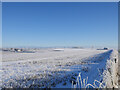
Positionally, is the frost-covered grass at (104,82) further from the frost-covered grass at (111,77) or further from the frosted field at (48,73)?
the frosted field at (48,73)

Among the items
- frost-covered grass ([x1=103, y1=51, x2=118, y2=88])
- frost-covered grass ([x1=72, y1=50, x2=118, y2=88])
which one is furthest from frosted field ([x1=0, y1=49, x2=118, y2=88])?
frost-covered grass ([x1=103, y1=51, x2=118, y2=88])

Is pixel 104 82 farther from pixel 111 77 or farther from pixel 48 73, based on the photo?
pixel 48 73

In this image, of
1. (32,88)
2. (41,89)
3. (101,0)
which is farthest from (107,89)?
(101,0)

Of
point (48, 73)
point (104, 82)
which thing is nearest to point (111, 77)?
point (104, 82)

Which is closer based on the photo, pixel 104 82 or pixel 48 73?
pixel 104 82

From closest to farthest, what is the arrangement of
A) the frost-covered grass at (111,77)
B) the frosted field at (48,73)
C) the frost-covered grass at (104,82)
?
the frost-covered grass at (104,82)
the frost-covered grass at (111,77)
the frosted field at (48,73)

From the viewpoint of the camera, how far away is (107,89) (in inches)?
117

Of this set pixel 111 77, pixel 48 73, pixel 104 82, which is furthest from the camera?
pixel 48 73

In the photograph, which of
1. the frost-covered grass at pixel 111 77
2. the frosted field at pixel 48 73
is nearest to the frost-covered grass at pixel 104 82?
the frost-covered grass at pixel 111 77

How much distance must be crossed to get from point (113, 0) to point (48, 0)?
269 cm

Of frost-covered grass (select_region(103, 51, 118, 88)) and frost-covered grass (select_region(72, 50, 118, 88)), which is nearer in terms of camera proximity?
frost-covered grass (select_region(72, 50, 118, 88))

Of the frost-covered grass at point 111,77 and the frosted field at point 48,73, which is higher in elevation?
the frost-covered grass at point 111,77

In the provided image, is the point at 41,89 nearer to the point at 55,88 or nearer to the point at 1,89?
the point at 55,88

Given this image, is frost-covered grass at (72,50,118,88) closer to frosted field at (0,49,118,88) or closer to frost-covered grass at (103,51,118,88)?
frost-covered grass at (103,51,118,88)
